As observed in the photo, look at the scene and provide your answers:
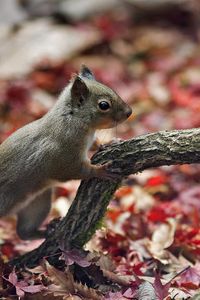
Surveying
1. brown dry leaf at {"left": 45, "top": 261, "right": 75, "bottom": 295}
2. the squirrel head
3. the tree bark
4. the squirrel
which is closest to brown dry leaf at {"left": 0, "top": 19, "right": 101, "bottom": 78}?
the squirrel

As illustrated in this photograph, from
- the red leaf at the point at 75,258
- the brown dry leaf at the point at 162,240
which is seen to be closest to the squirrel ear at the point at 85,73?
the red leaf at the point at 75,258

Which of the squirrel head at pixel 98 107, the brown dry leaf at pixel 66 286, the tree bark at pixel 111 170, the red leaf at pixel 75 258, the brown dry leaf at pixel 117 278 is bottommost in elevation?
the brown dry leaf at pixel 117 278

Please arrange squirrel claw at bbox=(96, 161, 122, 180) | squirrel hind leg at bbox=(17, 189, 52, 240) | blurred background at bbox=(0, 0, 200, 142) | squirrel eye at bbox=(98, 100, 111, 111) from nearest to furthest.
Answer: squirrel claw at bbox=(96, 161, 122, 180), squirrel eye at bbox=(98, 100, 111, 111), squirrel hind leg at bbox=(17, 189, 52, 240), blurred background at bbox=(0, 0, 200, 142)

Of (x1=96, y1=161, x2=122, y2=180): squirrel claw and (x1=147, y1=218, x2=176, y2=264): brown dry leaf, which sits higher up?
(x1=96, y1=161, x2=122, y2=180): squirrel claw

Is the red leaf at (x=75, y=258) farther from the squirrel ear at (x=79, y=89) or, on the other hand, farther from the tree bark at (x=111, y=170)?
the squirrel ear at (x=79, y=89)

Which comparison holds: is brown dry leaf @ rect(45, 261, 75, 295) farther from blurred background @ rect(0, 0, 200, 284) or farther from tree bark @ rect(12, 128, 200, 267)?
blurred background @ rect(0, 0, 200, 284)
